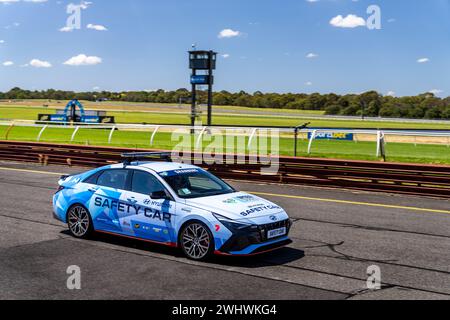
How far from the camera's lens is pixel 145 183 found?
8.95m

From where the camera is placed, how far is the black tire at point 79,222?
374 inches

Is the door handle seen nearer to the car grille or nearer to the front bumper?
the front bumper

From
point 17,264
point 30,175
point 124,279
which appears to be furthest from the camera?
point 30,175

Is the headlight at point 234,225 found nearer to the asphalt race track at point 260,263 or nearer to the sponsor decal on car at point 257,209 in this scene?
the sponsor decal on car at point 257,209

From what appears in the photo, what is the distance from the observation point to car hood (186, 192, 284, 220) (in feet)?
26.1

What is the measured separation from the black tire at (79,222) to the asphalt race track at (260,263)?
0.17 m

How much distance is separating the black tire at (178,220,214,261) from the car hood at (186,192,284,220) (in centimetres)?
30

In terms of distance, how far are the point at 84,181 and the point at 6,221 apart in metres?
2.52

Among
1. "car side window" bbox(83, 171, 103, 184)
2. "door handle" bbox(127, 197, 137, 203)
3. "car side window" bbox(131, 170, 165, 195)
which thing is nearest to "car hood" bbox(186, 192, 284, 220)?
"car side window" bbox(131, 170, 165, 195)

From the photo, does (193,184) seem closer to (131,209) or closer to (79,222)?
(131,209)

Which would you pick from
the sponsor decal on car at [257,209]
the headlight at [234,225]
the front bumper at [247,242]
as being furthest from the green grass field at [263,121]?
the headlight at [234,225]
